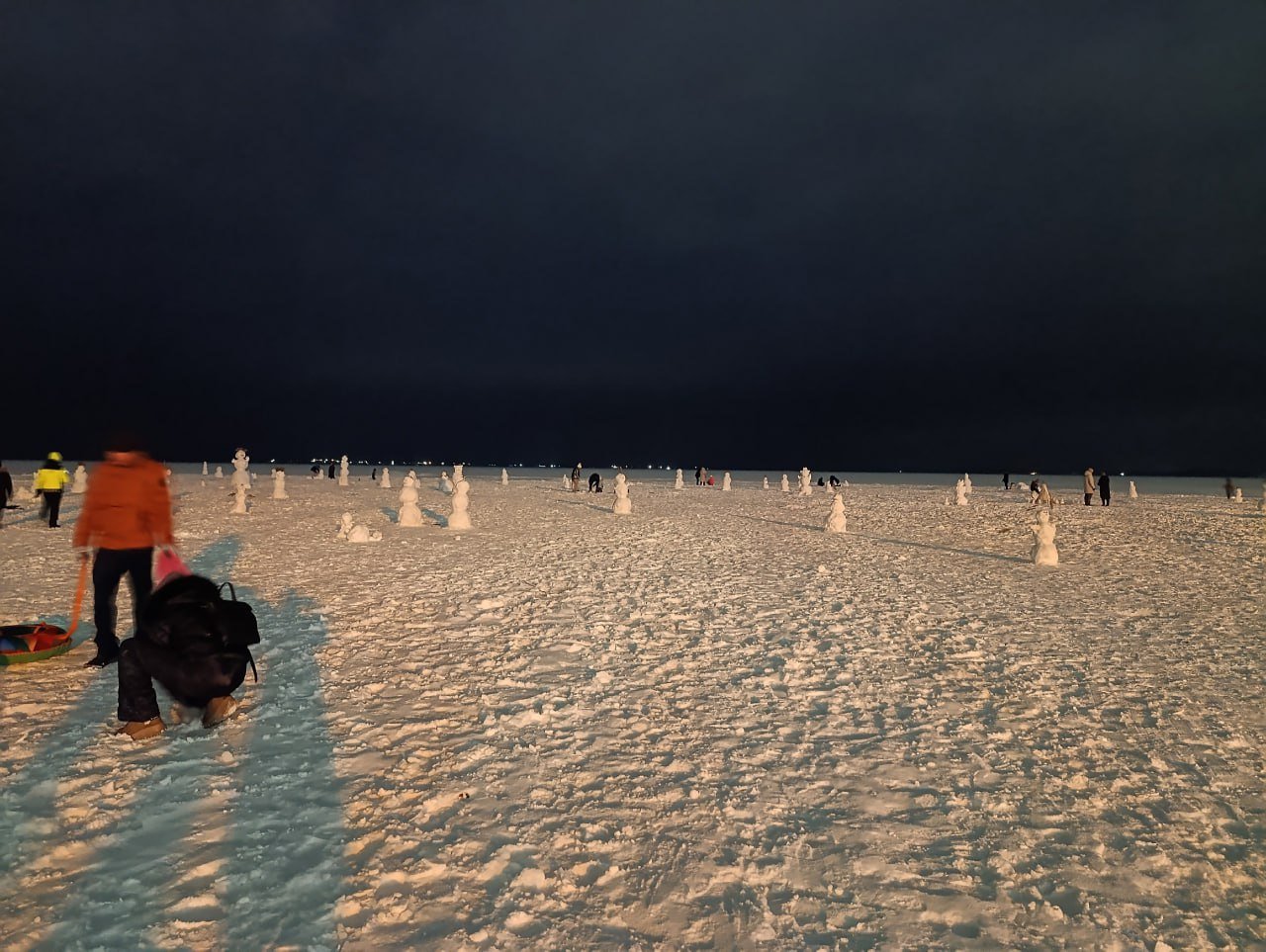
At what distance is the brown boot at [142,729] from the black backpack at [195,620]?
0.58 metres

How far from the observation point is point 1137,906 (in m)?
3.61

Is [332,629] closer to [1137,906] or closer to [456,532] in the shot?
[1137,906]

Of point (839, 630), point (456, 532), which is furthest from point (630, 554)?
point (839, 630)

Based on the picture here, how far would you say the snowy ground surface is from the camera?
340 cm

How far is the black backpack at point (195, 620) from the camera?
4.93 metres

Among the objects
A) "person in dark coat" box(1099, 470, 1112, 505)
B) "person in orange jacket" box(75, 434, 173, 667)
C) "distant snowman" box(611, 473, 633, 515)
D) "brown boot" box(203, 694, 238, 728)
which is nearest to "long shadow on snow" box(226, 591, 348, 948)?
"brown boot" box(203, 694, 238, 728)

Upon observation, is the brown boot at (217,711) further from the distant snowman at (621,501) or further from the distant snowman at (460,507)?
the distant snowman at (621,501)

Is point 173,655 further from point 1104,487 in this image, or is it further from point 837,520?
point 1104,487

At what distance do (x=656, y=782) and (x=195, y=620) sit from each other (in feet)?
11.2

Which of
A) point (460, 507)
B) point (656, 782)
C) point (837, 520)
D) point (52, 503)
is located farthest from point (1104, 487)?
point (52, 503)

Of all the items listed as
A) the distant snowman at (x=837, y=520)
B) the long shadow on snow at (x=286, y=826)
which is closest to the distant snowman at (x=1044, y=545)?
the distant snowman at (x=837, y=520)

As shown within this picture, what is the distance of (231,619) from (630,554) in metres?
10.7

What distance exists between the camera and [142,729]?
16.5 ft

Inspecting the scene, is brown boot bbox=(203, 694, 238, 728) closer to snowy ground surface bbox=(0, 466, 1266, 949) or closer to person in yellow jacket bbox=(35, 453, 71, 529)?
snowy ground surface bbox=(0, 466, 1266, 949)
